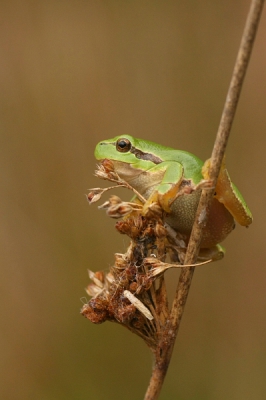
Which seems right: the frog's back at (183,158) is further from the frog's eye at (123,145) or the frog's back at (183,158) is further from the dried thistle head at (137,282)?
the dried thistle head at (137,282)

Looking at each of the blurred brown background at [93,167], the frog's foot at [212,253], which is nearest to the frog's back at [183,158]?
the frog's foot at [212,253]

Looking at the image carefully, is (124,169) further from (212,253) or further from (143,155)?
(212,253)

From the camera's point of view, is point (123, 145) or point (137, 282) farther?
point (123, 145)

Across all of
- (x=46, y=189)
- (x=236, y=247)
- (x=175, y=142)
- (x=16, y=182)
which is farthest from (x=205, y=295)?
(x=16, y=182)

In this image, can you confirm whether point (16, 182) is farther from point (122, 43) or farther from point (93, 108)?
point (122, 43)

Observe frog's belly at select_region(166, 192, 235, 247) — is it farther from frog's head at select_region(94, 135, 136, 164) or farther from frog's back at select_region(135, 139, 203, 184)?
frog's head at select_region(94, 135, 136, 164)

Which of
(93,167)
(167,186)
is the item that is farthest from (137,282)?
(93,167)
